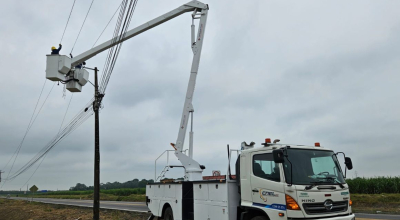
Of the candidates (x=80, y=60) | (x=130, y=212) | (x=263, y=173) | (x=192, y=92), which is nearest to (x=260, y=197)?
(x=263, y=173)

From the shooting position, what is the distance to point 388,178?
27.7 m

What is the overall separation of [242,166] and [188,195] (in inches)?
112

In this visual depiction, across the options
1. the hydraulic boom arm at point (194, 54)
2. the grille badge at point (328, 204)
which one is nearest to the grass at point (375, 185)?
the hydraulic boom arm at point (194, 54)

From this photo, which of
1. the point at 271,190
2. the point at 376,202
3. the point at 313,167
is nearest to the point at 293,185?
the point at 271,190

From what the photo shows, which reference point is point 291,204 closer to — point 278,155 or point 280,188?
point 280,188

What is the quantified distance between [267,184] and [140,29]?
378 inches

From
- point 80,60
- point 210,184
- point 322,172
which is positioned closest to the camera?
point 322,172

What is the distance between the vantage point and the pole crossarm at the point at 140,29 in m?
14.1

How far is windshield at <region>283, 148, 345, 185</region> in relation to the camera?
751 cm

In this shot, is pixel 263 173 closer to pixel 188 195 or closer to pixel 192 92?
pixel 188 195

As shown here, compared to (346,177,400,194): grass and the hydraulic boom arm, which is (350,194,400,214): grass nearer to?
(346,177,400,194): grass

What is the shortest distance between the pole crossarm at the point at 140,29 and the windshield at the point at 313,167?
904 centimetres

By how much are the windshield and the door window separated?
290 millimetres

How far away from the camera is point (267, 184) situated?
310 inches
